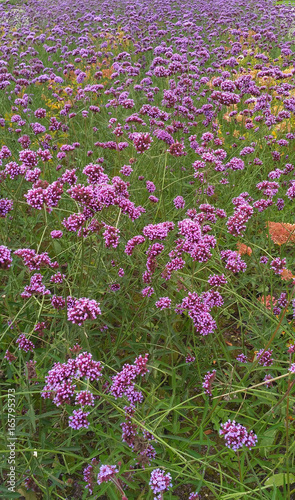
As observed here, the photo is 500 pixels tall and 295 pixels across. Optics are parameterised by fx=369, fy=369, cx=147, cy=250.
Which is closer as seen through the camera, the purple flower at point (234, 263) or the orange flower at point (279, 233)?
the purple flower at point (234, 263)

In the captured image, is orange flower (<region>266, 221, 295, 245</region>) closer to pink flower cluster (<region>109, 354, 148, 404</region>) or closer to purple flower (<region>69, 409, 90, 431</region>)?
pink flower cluster (<region>109, 354, 148, 404</region>)

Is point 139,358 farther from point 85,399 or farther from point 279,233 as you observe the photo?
point 279,233

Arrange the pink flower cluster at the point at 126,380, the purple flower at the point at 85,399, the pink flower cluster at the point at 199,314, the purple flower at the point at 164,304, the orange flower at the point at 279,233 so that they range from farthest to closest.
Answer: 1. the orange flower at the point at 279,233
2. the purple flower at the point at 164,304
3. the pink flower cluster at the point at 199,314
4. the pink flower cluster at the point at 126,380
5. the purple flower at the point at 85,399

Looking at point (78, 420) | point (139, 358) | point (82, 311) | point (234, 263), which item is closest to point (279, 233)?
point (234, 263)

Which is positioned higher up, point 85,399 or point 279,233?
point 85,399

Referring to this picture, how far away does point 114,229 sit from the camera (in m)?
1.73

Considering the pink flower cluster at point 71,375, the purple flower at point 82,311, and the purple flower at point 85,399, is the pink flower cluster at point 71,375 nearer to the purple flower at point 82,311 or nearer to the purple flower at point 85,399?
the purple flower at point 85,399

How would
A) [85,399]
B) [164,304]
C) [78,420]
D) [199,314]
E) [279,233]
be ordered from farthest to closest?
[279,233]
[164,304]
[199,314]
[78,420]
[85,399]

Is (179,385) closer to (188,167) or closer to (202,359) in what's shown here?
(202,359)

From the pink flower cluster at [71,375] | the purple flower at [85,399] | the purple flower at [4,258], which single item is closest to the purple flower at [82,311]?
the pink flower cluster at [71,375]

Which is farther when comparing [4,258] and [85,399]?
[4,258]

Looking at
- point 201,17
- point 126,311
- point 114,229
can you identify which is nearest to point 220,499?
point 126,311

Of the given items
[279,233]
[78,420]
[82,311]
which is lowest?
[279,233]

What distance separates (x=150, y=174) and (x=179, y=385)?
2.17 meters
